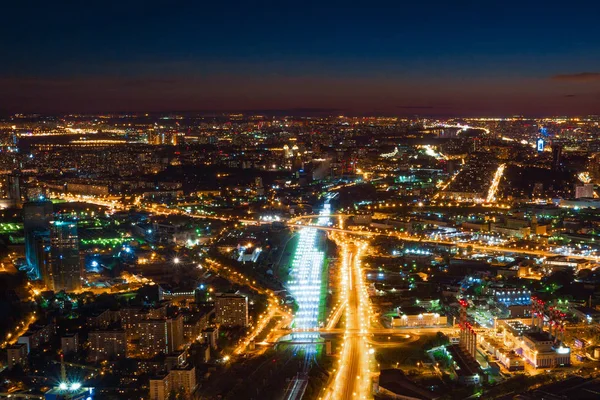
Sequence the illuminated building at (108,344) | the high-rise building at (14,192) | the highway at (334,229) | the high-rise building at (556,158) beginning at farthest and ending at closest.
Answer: the high-rise building at (556,158), the high-rise building at (14,192), the highway at (334,229), the illuminated building at (108,344)

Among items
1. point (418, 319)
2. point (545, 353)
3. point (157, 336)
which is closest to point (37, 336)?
point (157, 336)

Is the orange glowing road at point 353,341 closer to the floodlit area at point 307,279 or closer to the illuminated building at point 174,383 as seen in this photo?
the floodlit area at point 307,279

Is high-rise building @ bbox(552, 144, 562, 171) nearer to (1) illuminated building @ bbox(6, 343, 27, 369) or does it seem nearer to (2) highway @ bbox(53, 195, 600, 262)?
(2) highway @ bbox(53, 195, 600, 262)

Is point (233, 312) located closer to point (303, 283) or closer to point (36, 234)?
point (303, 283)

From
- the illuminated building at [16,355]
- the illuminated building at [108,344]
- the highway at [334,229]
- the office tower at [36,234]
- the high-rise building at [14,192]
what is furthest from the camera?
the high-rise building at [14,192]

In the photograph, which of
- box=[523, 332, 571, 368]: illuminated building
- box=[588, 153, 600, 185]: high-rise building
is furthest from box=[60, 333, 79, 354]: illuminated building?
box=[588, 153, 600, 185]: high-rise building

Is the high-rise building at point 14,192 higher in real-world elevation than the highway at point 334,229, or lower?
higher

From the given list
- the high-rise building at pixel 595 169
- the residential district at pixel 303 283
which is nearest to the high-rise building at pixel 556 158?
the residential district at pixel 303 283
